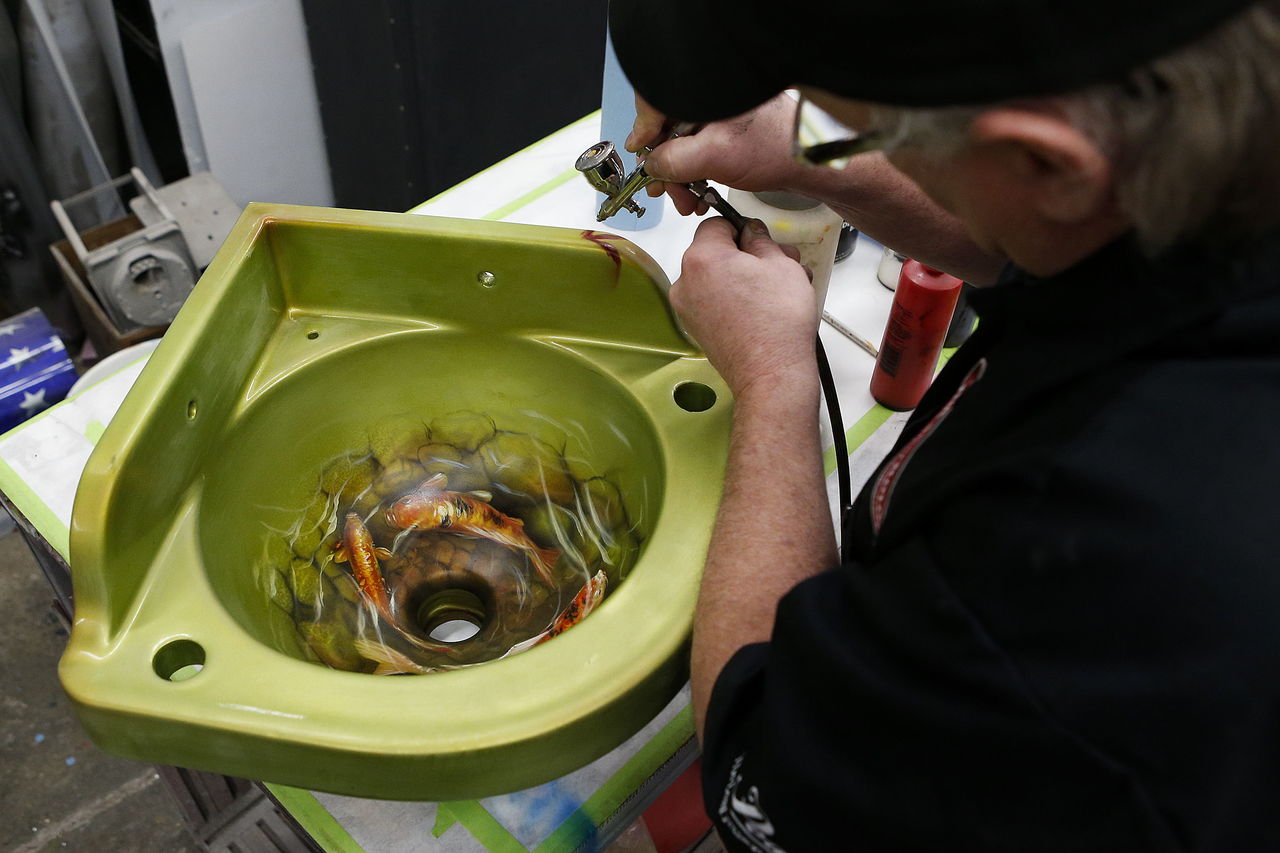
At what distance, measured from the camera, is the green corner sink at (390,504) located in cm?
64

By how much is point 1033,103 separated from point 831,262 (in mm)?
690

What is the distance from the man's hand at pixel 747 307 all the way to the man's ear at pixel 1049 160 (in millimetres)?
330

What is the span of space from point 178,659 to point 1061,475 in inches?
24.3

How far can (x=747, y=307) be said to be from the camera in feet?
2.73

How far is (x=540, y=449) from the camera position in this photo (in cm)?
97

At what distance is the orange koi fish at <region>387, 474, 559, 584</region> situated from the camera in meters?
0.94

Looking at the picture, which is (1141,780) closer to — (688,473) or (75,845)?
(688,473)

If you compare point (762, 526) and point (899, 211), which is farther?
point (899, 211)

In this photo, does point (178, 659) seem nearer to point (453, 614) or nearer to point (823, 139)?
point (453, 614)

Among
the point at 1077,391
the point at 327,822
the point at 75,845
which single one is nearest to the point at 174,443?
the point at 327,822

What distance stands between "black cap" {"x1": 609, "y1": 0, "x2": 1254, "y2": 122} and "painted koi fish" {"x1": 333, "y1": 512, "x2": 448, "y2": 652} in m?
0.57

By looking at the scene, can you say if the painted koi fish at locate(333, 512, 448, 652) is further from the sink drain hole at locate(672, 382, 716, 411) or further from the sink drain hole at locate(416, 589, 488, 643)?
the sink drain hole at locate(672, 382, 716, 411)

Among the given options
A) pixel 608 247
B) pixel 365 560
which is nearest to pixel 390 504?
pixel 365 560

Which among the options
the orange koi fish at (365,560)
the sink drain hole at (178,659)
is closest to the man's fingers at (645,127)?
the orange koi fish at (365,560)
